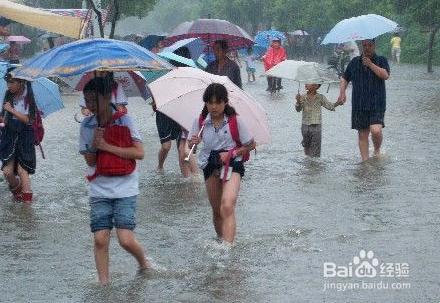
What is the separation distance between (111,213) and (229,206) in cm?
116

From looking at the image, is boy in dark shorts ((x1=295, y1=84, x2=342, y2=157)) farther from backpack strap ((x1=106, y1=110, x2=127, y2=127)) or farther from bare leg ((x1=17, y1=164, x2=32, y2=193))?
backpack strap ((x1=106, y1=110, x2=127, y2=127))

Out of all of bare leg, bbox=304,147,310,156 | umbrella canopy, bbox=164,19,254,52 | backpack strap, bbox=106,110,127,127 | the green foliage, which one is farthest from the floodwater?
the green foliage

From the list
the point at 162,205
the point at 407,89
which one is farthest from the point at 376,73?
the point at 407,89

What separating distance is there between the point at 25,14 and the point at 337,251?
5921 millimetres

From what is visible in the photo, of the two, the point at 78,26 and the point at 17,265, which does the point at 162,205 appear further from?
the point at 78,26

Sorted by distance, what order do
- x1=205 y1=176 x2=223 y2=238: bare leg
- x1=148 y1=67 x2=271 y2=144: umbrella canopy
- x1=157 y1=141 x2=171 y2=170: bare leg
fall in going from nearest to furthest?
1. x1=205 y1=176 x2=223 y2=238: bare leg
2. x1=148 y1=67 x2=271 y2=144: umbrella canopy
3. x1=157 y1=141 x2=171 y2=170: bare leg

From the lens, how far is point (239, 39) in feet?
45.5

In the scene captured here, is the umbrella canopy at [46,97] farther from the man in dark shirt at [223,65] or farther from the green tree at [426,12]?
the green tree at [426,12]

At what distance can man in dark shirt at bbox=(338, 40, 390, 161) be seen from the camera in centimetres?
1306

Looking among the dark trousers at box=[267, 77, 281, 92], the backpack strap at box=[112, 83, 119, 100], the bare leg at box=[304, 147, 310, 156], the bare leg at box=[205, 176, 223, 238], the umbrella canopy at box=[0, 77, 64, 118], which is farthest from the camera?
the dark trousers at box=[267, 77, 281, 92]

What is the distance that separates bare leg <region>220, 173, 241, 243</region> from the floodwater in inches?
7.1

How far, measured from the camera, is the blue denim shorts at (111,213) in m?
7.36

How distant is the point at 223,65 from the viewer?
12828 mm

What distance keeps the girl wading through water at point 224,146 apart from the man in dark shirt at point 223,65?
4367 millimetres
